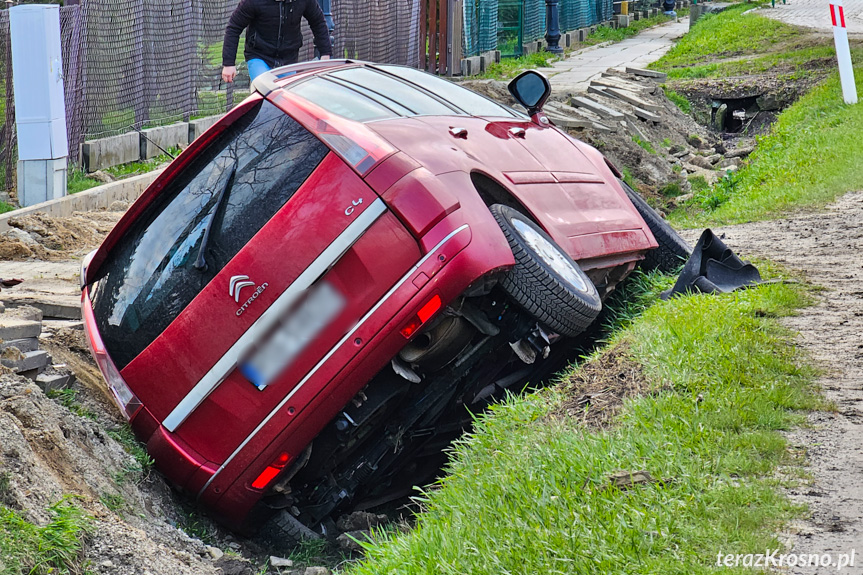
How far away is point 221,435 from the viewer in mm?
4129

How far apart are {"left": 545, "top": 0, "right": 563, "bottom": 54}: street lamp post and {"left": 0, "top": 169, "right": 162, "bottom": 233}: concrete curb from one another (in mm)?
16236

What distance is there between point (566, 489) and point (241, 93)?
1173 centimetres

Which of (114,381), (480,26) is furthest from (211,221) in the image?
A: (480,26)

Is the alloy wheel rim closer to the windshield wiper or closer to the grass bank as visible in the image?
the windshield wiper

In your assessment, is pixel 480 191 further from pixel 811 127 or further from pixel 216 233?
pixel 811 127

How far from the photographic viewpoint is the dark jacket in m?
9.16

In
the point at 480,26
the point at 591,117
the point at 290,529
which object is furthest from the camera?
the point at 480,26

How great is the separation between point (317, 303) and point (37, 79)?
21.0 feet

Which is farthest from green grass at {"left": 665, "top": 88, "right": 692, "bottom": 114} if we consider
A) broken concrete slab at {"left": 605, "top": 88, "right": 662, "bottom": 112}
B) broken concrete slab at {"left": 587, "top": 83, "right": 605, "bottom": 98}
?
broken concrete slab at {"left": 587, "top": 83, "right": 605, "bottom": 98}

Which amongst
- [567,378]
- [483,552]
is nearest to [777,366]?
[567,378]

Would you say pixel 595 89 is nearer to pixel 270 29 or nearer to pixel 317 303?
pixel 270 29

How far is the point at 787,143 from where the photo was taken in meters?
12.0

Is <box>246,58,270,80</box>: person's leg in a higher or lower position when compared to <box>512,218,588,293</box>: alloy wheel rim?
higher

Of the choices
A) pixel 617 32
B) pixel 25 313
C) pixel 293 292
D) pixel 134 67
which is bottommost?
pixel 25 313
